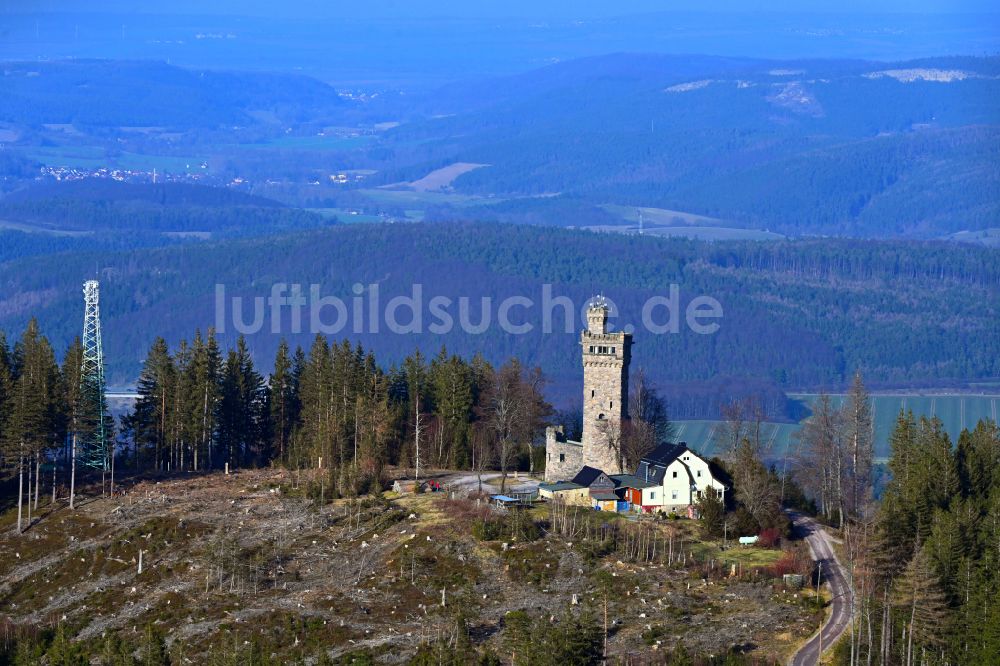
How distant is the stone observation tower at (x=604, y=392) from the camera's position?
97.8m

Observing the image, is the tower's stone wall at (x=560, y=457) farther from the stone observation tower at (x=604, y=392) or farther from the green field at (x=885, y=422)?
the green field at (x=885, y=422)

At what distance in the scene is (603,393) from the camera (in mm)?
98250

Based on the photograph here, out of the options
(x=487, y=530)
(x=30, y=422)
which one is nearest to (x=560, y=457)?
(x=487, y=530)

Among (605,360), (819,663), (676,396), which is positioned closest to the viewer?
(819,663)

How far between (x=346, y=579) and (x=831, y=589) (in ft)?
66.2

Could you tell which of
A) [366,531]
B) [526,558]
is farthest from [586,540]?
[366,531]

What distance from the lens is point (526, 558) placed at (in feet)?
277

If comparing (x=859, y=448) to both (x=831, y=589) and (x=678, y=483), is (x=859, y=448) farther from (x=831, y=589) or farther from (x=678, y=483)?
(x=831, y=589)

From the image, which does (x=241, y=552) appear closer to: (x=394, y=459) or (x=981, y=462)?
(x=394, y=459)

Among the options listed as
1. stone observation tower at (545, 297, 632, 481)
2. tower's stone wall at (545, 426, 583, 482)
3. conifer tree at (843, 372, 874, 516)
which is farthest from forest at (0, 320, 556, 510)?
conifer tree at (843, 372, 874, 516)

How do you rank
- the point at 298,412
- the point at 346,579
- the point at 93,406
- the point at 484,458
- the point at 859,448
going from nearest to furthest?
the point at 346,579 → the point at 859,448 → the point at 93,406 → the point at 484,458 → the point at 298,412

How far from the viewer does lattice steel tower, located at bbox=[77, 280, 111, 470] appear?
100m

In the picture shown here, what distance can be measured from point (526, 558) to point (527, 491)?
38.3 feet

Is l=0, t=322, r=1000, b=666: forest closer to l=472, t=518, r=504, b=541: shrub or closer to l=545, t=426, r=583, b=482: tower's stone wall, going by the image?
l=472, t=518, r=504, b=541: shrub
